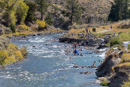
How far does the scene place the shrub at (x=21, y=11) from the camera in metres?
114

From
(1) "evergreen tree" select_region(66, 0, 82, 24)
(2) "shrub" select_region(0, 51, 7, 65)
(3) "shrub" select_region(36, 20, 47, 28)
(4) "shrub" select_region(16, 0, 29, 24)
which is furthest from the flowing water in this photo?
(1) "evergreen tree" select_region(66, 0, 82, 24)

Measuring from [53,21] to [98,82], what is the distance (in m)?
104

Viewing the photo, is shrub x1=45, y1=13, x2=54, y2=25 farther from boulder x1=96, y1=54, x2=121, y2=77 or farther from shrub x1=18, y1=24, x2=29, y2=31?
boulder x1=96, y1=54, x2=121, y2=77

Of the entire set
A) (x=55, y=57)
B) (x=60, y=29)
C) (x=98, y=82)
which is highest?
(x=98, y=82)

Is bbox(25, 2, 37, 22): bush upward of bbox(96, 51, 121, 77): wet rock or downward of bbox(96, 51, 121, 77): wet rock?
downward

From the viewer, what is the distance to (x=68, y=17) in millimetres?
137375

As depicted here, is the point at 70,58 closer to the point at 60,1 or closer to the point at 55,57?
the point at 55,57

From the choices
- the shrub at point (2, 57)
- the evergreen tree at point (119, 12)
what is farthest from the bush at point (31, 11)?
the shrub at point (2, 57)

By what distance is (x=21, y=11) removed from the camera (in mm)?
114438

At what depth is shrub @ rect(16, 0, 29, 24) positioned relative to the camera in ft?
373

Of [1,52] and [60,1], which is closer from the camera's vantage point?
[1,52]

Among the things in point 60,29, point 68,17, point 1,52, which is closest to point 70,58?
point 1,52

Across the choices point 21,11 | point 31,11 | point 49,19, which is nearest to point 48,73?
point 21,11

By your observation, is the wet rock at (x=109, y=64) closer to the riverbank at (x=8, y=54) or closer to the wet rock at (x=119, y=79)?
the wet rock at (x=119, y=79)
